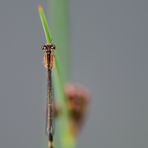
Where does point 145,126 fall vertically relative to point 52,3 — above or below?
below

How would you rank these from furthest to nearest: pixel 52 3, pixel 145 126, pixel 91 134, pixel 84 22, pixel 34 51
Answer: pixel 84 22
pixel 34 51
pixel 91 134
pixel 145 126
pixel 52 3

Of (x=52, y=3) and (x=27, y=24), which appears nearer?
(x=52, y=3)

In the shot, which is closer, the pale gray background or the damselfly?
the damselfly

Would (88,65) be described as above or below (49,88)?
below

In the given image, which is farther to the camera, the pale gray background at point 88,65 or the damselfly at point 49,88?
the pale gray background at point 88,65

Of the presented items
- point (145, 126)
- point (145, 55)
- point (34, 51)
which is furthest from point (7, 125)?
point (145, 126)

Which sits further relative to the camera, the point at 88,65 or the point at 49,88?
the point at 88,65

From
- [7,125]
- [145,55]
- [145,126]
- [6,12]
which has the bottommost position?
[7,125]

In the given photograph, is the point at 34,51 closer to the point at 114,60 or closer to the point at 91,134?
the point at 114,60
